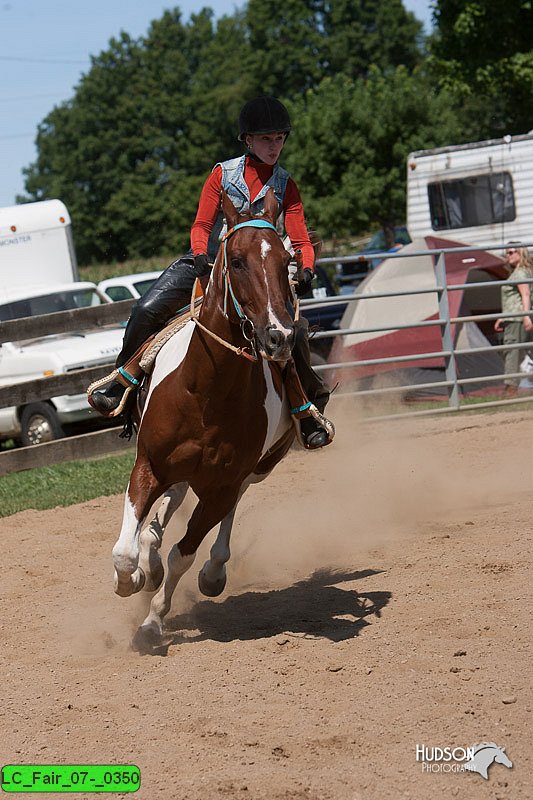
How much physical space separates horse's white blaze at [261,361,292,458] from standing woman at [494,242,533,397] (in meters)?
7.67

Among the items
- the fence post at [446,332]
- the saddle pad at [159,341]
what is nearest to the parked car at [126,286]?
the fence post at [446,332]

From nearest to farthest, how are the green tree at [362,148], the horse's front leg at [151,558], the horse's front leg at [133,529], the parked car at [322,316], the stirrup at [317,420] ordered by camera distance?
the horse's front leg at [133,529] → the horse's front leg at [151,558] → the stirrup at [317,420] → the parked car at [322,316] → the green tree at [362,148]

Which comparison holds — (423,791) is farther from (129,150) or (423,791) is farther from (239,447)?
(129,150)

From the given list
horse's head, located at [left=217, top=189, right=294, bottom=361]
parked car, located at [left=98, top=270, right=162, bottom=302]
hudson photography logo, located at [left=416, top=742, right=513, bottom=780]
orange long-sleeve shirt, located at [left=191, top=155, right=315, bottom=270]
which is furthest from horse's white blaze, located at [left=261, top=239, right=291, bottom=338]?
parked car, located at [left=98, top=270, right=162, bottom=302]

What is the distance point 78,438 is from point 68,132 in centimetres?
6445

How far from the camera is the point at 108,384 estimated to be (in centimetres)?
625

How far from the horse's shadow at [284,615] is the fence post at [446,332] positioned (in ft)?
19.9

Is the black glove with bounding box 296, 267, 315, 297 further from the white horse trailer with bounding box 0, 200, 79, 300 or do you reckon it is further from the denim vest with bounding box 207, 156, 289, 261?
the white horse trailer with bounding box 0, 200, 79, 300

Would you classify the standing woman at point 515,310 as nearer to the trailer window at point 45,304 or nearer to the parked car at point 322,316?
the parked car at point 322,316

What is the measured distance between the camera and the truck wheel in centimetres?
1266

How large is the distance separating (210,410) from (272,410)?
1.80 feet

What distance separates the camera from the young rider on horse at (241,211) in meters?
5.57

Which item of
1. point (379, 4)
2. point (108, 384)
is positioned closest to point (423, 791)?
point (108, 384)

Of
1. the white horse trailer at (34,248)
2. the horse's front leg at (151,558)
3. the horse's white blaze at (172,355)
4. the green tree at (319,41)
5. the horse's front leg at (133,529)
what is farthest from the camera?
the green tree at (319,41)
